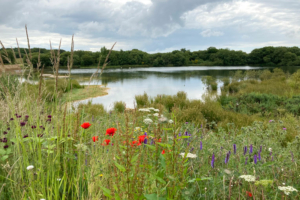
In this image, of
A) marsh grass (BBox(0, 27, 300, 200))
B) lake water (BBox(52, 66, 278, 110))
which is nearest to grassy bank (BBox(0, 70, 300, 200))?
marsh grass (BBox(0, 27, 300, 200))

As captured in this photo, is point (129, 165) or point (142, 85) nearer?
point (129, 165)

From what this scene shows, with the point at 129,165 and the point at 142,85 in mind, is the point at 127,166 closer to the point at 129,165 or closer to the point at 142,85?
the point at 129,165

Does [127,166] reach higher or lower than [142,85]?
higher

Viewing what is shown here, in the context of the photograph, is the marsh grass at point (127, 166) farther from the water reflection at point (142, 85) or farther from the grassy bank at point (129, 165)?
the water reflection at point (142, 85)

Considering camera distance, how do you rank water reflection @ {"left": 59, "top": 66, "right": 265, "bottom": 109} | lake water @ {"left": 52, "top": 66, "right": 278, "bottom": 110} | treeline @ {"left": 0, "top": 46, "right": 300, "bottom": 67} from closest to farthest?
1. lake water @ {"left": 52, "top": 66, "right": 278, "bottom": 110}
2. water reflection @ {"left": 59, "top": 66, "right": 265, "bottom": 109}
3. treeline @ {"left": 0, "top": 46, "right": 300, "bottom": 67}

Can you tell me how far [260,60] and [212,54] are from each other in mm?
16766

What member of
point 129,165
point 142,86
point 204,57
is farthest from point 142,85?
point 204,57

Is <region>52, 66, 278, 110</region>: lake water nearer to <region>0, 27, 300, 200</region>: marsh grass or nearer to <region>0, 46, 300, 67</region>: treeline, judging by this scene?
<region>0, 27, 300, 200</region>: marsh grass

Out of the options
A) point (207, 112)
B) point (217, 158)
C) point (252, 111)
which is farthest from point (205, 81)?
point (217, 158)

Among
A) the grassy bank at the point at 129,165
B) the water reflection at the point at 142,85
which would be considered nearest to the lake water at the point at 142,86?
the water reflection at the point at 142,85

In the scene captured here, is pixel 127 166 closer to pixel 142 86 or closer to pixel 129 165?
pixel 129 165

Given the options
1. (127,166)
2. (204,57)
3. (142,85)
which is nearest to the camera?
(127,166)

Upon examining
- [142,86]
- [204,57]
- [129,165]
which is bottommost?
[142,86]

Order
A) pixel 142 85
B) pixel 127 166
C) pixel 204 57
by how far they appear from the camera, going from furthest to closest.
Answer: pixel 204 57 < pixel 142 85 < pixel 127 166
